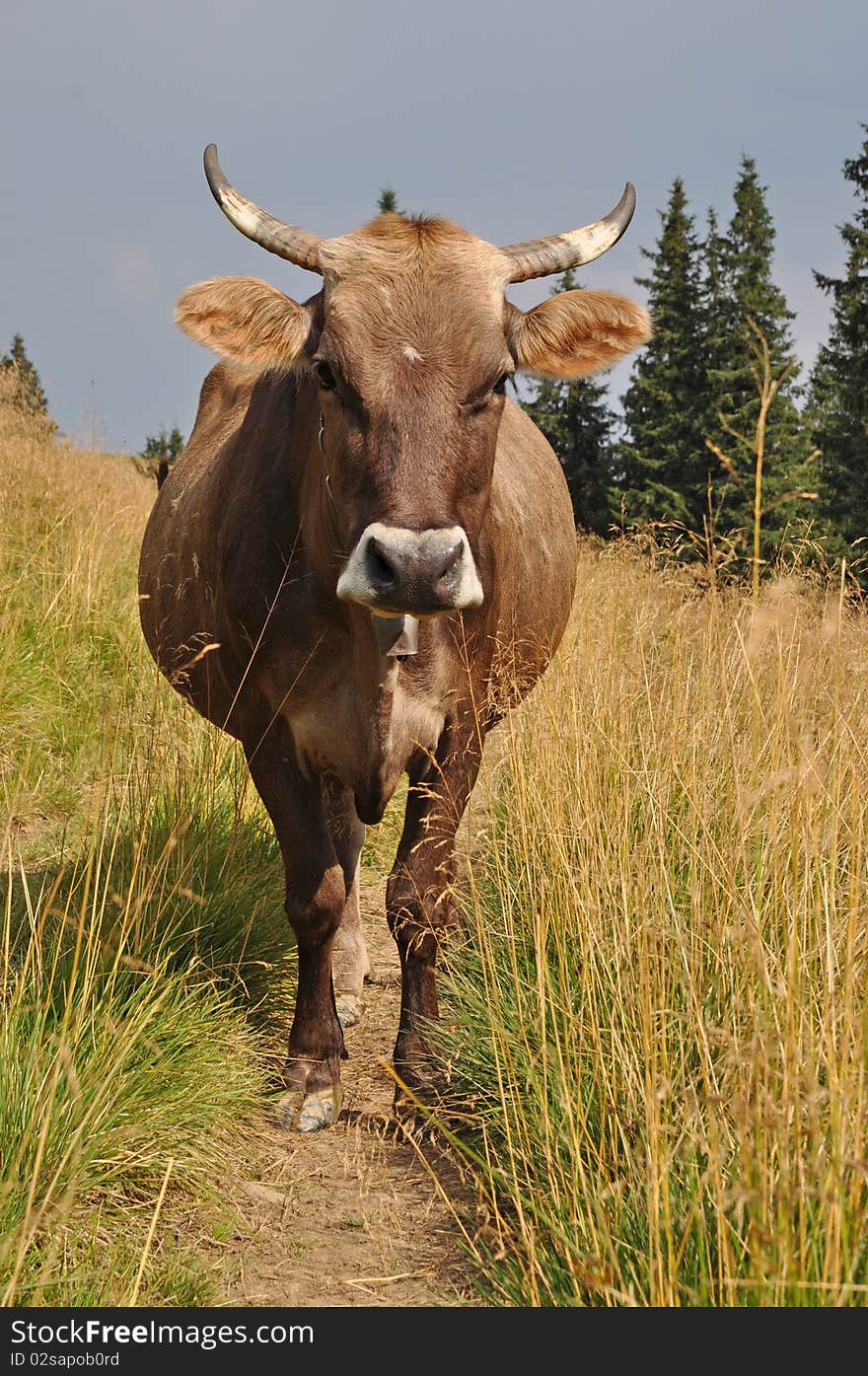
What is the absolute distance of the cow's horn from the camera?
3721mm

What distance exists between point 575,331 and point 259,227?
1.11 m

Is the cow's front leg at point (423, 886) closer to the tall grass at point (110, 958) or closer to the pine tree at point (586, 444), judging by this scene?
the tall grass at point (110, 958)

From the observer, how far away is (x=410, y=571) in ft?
9.84

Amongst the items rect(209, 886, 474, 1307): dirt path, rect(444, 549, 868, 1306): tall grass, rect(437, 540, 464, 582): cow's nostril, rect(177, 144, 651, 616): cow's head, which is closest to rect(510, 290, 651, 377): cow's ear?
rect(177, 144, 651, 616): cow's head

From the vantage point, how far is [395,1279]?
2.89 metres

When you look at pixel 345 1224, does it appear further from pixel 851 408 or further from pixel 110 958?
pixel 851 408

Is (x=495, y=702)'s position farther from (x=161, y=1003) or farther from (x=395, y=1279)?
(x=395, y=1279)

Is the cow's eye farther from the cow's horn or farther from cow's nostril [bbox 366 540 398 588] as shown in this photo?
cow's nostril [bbox 366 540 398 588]

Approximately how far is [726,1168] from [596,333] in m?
2.80

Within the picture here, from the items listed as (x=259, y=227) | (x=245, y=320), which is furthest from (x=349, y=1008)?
(x=259, y=227)

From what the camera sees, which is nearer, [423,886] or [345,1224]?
[345,1224]

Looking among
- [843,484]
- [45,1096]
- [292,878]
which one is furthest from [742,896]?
[843,484]

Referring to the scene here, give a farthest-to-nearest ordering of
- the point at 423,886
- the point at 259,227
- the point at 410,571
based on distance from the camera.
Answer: the point at 423,886 → the point at 259,227 → the point at 410,571

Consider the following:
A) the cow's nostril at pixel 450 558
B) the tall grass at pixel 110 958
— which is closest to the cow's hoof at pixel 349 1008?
the tall grass at pixel 110 958
